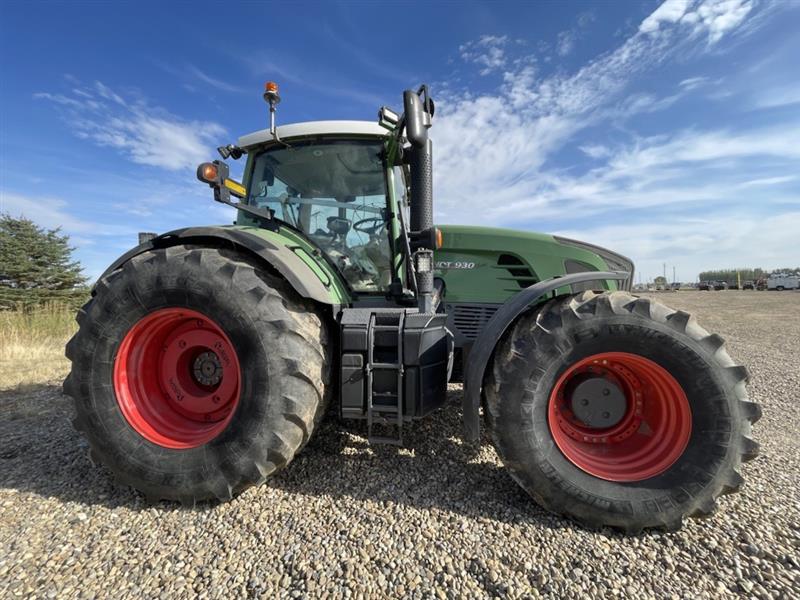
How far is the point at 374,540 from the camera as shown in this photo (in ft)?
6.06

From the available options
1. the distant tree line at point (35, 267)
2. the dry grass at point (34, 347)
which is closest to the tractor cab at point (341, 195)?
the dry grass at point (34, 347)

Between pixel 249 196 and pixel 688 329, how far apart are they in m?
2.93

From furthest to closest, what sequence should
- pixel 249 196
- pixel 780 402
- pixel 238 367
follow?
1. pixel 780 402
2. pixel 249 196
3. pixel 238 367

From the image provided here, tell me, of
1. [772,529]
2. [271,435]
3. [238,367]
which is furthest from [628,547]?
[238,367]

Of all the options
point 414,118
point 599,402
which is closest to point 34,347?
point 414,118

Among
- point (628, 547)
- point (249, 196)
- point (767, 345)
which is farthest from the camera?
point (767, 345)

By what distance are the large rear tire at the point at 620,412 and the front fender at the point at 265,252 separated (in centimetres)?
112

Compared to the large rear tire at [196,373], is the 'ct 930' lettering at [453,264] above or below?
above

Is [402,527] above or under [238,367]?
under

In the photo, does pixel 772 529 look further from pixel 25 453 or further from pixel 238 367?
pixel 25 453

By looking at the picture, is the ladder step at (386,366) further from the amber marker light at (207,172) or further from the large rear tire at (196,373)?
the amber marker light at (207,172)

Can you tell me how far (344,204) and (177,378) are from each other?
5.23 feet

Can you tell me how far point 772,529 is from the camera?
1880 mm

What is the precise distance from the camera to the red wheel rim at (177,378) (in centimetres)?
230
